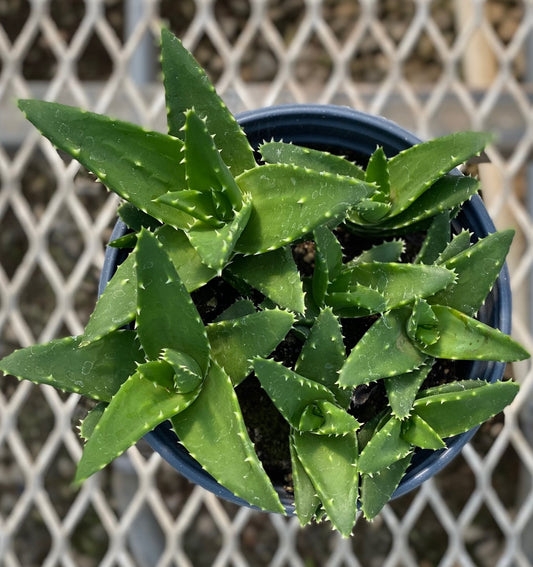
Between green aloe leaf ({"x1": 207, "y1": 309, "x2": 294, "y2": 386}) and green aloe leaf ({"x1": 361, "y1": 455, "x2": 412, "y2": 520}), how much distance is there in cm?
9

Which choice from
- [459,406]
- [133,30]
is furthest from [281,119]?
[133,30]

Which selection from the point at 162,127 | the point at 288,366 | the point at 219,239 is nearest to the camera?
the point at 219,239

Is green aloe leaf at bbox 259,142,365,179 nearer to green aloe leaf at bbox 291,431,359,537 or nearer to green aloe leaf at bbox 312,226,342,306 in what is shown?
green aloe leaf at bbox 312,226,342,306

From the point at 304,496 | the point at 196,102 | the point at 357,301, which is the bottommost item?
the point at 304,496

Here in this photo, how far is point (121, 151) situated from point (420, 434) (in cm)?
21

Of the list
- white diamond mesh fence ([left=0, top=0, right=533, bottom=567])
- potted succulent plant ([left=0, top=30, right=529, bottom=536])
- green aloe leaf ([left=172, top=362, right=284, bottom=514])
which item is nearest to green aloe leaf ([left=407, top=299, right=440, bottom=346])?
potted succulent plant ([left=0, top=30, right=529, bottom=536])

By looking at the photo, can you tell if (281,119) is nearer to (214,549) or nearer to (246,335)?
(246,335)

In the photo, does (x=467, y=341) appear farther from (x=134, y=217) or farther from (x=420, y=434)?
(x=134, y=217)

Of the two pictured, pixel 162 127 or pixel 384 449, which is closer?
pixel 384 449

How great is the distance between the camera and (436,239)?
41cm

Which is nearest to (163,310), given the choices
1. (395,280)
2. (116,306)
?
(116,306)

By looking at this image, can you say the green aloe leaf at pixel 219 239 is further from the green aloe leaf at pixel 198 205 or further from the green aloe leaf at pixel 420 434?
the green aloe leaf at pixel 420 434

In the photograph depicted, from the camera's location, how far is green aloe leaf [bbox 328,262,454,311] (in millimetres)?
358

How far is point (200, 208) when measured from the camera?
1.13 ft
